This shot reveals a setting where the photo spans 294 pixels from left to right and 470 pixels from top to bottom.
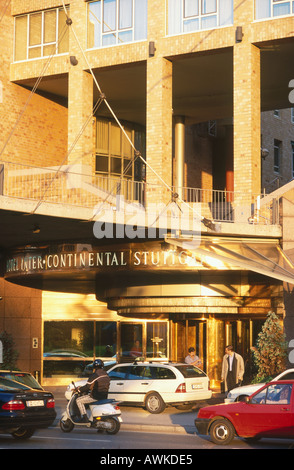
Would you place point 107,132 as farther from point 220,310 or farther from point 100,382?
point 100,382

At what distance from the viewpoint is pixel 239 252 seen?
26172 millimetres

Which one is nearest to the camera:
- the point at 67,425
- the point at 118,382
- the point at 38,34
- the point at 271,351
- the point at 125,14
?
the point at 67,425

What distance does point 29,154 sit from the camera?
33719 mm

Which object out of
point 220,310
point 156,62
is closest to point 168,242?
point 220,310

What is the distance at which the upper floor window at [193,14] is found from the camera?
99.2 ft

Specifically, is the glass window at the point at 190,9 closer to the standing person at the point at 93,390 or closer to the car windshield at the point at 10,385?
the standing person at the point at 93,390

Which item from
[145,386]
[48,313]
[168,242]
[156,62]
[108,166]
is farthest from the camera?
[108,166]

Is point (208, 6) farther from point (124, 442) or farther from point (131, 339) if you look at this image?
point (124, 442)

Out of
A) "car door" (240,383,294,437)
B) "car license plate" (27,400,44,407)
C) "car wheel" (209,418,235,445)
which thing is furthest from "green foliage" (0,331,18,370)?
"car door" (240,383,294,437)

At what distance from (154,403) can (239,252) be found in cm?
618

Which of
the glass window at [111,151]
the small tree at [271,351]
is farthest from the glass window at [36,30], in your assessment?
the small tree at [271,351]

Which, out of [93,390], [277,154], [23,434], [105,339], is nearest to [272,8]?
[105,339]

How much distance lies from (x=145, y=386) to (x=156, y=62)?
1353 centimetres

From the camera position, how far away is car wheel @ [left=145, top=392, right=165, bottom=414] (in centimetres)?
2245
